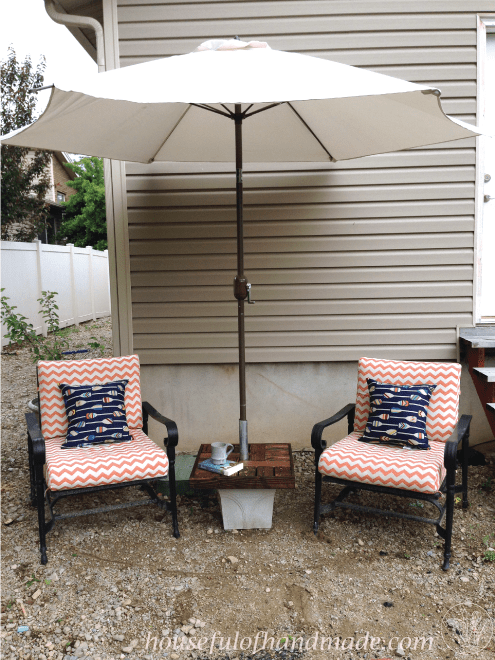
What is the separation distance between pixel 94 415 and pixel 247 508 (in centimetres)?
103

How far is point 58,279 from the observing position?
1025 cm

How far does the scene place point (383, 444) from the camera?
3.00 metres

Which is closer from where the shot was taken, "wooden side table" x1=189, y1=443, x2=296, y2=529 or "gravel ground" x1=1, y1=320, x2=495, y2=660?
"gravel ground" x1=1, y1=320, x2=495, y2=660

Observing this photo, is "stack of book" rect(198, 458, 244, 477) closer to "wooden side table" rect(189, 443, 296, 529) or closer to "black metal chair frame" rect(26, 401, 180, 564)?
A: "wooden side table" rect(189, 443, 296, 529)

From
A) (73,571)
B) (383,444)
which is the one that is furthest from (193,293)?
(73,571)

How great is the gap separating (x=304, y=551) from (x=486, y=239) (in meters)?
2.64

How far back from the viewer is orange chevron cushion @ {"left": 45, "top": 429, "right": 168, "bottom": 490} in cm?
261

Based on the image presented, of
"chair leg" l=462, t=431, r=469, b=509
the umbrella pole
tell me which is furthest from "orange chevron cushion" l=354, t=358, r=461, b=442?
the umbrella pole

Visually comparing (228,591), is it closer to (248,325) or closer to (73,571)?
(73,571)

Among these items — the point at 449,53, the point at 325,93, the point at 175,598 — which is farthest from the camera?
the point at 449,53

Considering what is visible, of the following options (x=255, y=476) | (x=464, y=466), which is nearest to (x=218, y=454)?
(x=255, y=476)

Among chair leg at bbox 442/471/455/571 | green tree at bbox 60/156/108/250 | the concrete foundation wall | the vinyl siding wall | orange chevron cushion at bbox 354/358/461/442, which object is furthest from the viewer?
green tree at bbox 60/156/108/250

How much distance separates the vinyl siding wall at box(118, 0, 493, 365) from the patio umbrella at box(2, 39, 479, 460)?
454 millimetres

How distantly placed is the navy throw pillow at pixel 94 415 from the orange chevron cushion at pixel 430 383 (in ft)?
4.76
